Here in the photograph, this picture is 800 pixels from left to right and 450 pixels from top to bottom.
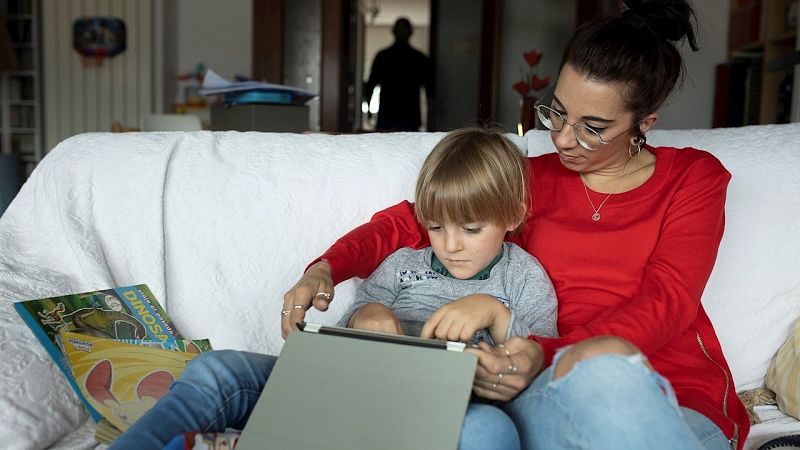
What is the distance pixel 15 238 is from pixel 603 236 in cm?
104

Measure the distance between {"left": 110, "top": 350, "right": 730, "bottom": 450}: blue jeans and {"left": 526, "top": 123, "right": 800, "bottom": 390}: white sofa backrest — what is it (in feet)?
1.49

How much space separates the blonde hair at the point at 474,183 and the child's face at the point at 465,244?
0.04 ft

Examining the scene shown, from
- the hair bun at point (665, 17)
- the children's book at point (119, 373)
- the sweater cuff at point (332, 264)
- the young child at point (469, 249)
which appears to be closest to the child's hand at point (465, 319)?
the young child at point (469, 249)

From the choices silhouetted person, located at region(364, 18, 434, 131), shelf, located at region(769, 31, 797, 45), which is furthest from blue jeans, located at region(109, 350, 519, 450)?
silhouetted person, located at region(364, 18, 434, 131)

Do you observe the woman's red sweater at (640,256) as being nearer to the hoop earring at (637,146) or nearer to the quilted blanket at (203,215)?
the hoop earring at (637,146)

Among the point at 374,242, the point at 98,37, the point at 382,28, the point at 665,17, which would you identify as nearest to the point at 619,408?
the point at 374,242

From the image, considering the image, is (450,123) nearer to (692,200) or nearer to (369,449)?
(692,200)

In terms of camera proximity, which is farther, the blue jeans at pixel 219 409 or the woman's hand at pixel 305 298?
the woman's hand at pixel 305 298

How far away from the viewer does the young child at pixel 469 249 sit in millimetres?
1119

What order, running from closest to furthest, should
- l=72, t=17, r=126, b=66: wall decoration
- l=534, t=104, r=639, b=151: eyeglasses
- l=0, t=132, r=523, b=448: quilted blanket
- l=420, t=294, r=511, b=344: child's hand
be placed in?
→ l=420, t=294, r=511, b=344: child's hand, l=534, t=104, r=639, b=151: eyeglasses, l=0, t=132, r=523, b=448: quilted blanket, l=72, t=17, r=126, b=66: wall decoration

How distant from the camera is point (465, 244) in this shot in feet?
3.71

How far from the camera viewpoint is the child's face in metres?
1.13

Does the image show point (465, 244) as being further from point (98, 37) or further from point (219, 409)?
point (98, 37)

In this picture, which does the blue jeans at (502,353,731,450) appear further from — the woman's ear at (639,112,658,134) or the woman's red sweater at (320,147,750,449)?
the woman's ear at (639,112,658,134)
